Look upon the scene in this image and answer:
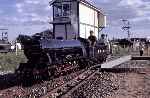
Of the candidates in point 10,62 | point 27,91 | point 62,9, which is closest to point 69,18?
point 62,9

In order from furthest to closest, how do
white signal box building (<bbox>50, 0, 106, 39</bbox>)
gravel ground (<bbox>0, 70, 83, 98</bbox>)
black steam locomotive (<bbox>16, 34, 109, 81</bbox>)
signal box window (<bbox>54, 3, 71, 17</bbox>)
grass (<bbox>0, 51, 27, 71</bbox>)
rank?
signal box window (<bbox>54, 3, 71, 17</bbox>), white signal box building (<bbox>50, 0, 106, 39</bbox>), grass (<bbox>0, 51, 27, 71</bbox>), black steam locomotive (<bbox>16, 34, 109, 81</bbox>), gravel ground (<bbox>0, 70, 83, 98</bbox>)

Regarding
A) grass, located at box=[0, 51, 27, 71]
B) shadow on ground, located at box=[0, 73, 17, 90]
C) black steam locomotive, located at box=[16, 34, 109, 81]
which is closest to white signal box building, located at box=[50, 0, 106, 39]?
grass, located at box=[0, 51, 27, 71]

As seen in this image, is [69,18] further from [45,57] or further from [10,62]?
[45,57]

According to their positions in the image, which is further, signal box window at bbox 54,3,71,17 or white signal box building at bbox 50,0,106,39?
signal box window at bbox 54,3,71,17

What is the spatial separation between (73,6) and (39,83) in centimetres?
3381

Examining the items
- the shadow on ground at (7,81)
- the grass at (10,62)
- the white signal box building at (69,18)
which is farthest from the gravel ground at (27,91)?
the white signal box building at (69,18)

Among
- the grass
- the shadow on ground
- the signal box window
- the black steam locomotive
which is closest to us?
the shadow on ground

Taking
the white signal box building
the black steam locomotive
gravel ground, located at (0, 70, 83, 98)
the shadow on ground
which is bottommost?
the shadow on ground

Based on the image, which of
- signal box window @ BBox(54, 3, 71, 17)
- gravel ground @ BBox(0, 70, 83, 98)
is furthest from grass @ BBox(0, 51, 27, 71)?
signal box window @ BBox(54, 3, 71, 17)

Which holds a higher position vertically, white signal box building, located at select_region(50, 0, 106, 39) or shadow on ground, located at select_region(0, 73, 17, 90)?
white signal box building, located at select_region(50, 0, 106, 39)

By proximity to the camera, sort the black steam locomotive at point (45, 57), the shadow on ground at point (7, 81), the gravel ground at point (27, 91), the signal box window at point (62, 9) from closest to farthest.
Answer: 1. the gravel ground at point (27, 91)
2. the shadow on ground at point (7, 81)
3. the black steam locomotive at point (45, 57)
4. the signal box window at point (62, 9)

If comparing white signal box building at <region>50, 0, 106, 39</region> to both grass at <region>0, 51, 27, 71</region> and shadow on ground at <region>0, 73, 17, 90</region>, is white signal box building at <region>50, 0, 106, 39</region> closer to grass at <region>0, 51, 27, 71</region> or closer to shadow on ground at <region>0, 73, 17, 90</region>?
grass at <region>0, 51, 27, 71</region>

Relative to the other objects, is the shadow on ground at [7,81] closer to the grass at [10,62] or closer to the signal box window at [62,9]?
the grass at [10,62]

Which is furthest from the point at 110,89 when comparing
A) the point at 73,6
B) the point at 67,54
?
the point at 73,6
